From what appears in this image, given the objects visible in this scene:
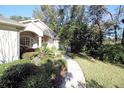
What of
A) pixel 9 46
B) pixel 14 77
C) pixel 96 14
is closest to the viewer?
pixel 14 77

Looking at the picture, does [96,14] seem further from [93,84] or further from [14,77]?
[14,77]

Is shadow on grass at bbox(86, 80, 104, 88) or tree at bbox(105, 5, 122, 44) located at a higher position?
tree at bbox(105, 5, 122, 44)

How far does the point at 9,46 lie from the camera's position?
11867mm

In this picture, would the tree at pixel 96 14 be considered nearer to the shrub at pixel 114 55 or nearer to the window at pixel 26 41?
the shrub at pixel 114 55

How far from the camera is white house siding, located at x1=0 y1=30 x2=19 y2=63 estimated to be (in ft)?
36.8

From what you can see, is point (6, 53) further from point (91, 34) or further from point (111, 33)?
point (111, 33)

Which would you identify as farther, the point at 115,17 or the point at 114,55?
the point at 115,17

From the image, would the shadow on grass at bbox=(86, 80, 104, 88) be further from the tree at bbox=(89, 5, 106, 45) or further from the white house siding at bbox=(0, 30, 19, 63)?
the tree at bbox=(89, 5, 106, 45)

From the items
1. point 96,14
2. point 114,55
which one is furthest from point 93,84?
point 96,14

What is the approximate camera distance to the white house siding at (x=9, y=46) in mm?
11203

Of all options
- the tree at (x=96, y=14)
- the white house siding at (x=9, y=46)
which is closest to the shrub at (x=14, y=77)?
the white house siding at (x=9, y=46)

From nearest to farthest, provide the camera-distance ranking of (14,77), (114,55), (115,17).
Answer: (14,77) → (114,55) → (115,17)

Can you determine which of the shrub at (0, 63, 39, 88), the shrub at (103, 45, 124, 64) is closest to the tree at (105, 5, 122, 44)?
the shrub at (103, 45, 124, 64)

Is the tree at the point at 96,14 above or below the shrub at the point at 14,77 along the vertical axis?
above
